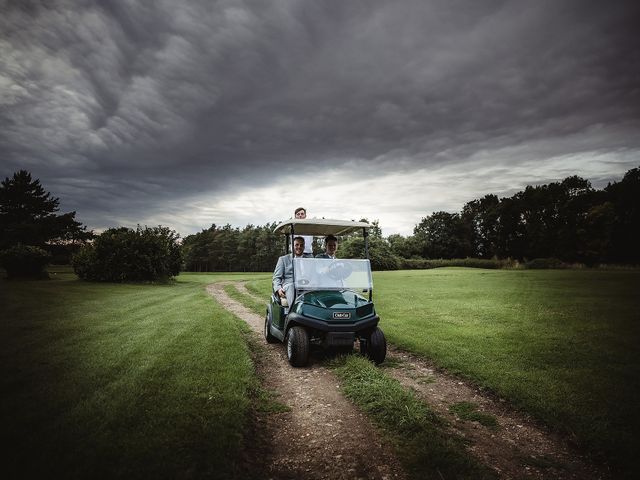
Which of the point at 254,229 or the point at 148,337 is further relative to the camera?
the point at 254,229

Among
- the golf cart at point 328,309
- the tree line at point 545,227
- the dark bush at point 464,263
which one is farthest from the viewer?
the tree line at point 545,227

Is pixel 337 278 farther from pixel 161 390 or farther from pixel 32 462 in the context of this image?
pixel 32 462

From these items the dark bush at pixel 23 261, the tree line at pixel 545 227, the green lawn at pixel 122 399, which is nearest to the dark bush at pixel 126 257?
the dark bush at pixel 23 261

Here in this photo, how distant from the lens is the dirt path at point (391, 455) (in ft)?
10.4

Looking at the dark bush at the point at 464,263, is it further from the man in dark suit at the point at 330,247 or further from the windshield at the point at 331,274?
the windshield at the point at 331,274

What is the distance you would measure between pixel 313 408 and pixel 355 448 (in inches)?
41.5

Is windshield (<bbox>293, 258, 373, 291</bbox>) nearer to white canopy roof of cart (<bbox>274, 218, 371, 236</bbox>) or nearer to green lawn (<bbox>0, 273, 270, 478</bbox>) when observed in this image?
white canopy roof of cart (<bbox>274, 218, 371, 236</bbox>)

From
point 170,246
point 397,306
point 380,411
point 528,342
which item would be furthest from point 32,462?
point 170,246

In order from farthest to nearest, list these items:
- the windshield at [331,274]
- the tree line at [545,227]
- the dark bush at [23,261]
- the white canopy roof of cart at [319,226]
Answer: the tree line at [545,227] → the dark bush at [23,261] → the white canopy roof of cart at [319,226] → the windshield at [331,274]

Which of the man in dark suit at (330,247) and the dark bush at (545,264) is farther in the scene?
the dark bush at (545,264)

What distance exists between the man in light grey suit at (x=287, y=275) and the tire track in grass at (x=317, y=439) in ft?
5.92

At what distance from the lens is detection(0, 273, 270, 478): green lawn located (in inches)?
117

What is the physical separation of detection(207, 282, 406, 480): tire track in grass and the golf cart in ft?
2.27

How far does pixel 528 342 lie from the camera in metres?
7.60
